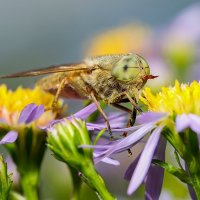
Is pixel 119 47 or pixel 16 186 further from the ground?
pixel 16 186

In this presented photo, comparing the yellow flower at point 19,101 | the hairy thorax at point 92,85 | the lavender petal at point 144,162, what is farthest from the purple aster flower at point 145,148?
the yellow flower at point 19,101

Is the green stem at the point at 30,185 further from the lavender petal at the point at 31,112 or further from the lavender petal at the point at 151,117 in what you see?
the lavender petal at the point at 151,117

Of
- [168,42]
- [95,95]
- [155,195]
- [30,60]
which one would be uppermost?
[95,95]

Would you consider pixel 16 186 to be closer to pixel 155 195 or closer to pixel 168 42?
pixel 155 195

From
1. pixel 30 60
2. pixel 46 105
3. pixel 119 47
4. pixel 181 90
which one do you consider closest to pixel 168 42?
pixel 119 47

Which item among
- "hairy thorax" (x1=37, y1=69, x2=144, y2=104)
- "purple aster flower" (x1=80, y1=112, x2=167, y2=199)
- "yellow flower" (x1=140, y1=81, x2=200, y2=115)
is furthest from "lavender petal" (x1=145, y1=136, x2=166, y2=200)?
"hairy thorax" (x1=37, y1=69, x2=144, y2=104)

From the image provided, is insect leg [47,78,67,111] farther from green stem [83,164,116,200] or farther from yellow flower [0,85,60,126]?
green stem [83,164,116,200]

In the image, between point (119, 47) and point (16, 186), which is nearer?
point (16, 186)
